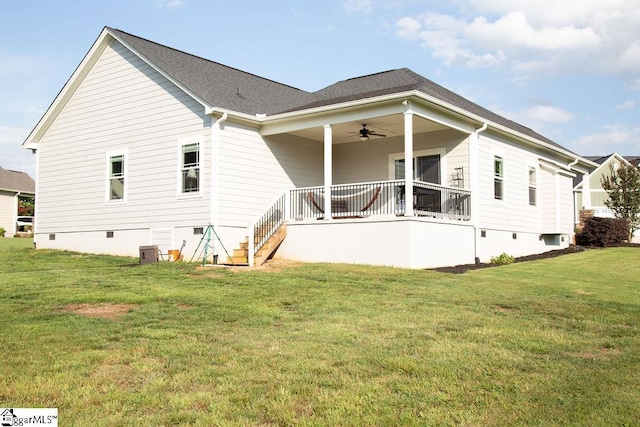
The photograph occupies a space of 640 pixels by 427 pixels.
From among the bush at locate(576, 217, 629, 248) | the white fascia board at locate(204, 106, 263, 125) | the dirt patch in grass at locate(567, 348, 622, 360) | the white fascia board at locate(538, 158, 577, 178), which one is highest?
the white fascia board at locate(204, 106, 263, 125)

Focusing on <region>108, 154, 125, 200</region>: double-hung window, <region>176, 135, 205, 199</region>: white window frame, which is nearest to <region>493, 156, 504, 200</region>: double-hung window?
<region>176, 135, 205, 199</region>: white window frame

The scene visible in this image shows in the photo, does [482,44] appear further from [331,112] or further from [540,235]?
[540,235]

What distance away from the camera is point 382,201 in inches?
595

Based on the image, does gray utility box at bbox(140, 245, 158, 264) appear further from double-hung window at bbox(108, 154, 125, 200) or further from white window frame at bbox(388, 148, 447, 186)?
white window frame at bbox(388, 148, 447, 186)

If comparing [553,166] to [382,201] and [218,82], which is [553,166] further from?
[218,82]

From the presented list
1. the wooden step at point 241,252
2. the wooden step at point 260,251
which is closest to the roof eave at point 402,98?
the wooden step at point 260,251

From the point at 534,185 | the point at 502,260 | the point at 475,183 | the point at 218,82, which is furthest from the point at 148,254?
the point at 534,185

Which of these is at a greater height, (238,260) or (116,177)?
(116,177)

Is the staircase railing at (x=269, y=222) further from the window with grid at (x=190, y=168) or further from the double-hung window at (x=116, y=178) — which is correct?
the double-hung window at (x=116, y=178)

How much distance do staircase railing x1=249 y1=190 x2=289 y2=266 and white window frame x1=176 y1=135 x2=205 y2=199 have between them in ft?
5.58

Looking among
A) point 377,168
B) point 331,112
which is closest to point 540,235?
point 377,168

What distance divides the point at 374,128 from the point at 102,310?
34.7 ft

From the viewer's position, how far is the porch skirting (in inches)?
549

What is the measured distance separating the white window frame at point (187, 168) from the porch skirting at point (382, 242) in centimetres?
260
